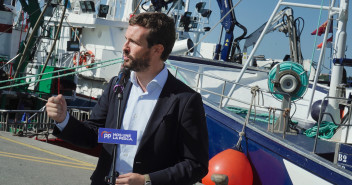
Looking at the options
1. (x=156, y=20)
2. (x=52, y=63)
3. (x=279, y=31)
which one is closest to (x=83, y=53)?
(x=52, y=63)

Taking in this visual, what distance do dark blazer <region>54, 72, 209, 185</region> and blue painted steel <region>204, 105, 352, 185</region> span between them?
14.0 ft

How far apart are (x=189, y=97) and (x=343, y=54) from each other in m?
7.10

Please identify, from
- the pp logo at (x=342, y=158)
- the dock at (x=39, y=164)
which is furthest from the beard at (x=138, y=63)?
the pp logo at (x=342, y=158)

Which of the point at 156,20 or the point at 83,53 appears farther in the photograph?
the point at 83,53

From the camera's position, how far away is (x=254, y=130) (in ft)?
23.1

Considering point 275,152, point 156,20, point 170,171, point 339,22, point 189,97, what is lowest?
point 275,152

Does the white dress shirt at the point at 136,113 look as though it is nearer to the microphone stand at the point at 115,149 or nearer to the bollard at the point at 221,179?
the microphone stand at the point at 115,149

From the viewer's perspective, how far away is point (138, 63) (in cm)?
228

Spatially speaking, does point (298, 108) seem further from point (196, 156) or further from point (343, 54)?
point (196, 156)

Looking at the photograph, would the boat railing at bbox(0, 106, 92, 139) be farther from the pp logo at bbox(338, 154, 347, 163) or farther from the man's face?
the man's face

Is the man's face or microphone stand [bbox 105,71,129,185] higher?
the man's face

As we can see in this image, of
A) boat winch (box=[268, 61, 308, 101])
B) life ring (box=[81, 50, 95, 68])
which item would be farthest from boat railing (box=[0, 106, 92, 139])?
life ring (box=[81, 50, 95, 68])

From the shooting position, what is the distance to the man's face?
2252 millimetres

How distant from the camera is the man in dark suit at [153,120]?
220 centimetres
